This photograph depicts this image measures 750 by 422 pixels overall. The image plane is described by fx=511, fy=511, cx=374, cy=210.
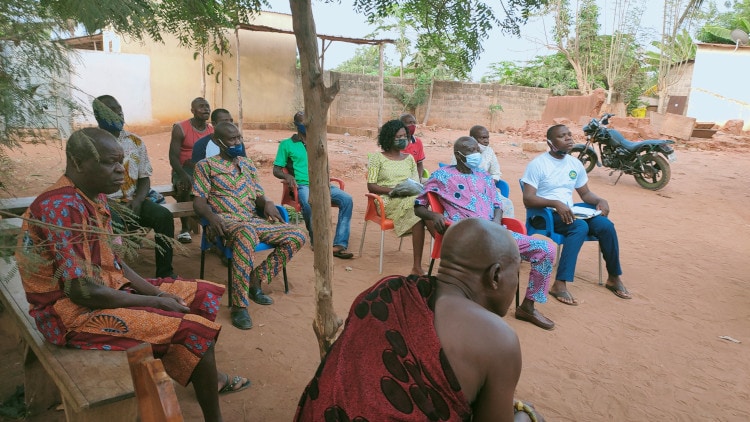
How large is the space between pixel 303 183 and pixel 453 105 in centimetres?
1409

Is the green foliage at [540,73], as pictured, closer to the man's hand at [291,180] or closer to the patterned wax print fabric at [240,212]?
the man's hand at [291,180]

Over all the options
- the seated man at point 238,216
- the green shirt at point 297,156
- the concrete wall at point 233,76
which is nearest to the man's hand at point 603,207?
the seated man at point 238,216

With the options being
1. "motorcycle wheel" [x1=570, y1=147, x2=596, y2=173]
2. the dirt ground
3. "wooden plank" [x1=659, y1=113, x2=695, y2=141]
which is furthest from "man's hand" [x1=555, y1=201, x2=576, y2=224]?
"wooden plank" [x1=659, y1=113, x2=695, y2=141]

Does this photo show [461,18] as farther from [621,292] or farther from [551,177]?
[621,292]

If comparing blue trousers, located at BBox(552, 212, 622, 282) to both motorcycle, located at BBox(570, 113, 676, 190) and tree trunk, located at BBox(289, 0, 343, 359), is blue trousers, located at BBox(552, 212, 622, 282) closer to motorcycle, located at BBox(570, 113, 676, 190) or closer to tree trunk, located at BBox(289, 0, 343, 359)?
tree trunk, located at BBox(289, 0, 343, 359)

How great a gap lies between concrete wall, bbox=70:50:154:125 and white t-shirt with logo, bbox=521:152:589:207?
34.4 feet

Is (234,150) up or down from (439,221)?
up

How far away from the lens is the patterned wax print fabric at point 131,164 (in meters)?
4.27

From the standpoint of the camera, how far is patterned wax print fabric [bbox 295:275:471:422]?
4.76 feet

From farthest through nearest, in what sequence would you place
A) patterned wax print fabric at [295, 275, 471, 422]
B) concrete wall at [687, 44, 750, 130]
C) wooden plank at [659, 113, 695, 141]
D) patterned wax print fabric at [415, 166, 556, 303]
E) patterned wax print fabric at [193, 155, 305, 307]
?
concrete wall at [687, 44, 750, 130], wooden plank at [659, 113, 695, 141], patterned wax print fabric at [415, 166, 556, 303], patterned wax print fabric at [193, 155, 305, 307], patterned wax print fabric at [295, 275, 471, 422]

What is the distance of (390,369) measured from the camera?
4.86ft

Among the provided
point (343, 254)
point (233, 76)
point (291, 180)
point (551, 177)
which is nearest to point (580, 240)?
point (551, 177)

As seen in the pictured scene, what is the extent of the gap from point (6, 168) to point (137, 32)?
1.75m

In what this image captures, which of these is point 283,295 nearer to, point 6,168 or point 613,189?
point 6,168
